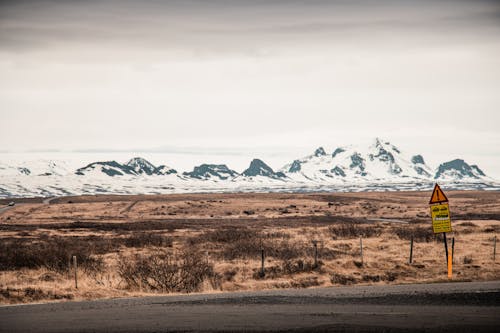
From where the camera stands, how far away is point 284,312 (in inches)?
673

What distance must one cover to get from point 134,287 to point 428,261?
13718mm

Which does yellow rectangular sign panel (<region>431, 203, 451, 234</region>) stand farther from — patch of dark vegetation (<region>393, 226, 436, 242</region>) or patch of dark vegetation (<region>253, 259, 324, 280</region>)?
patch of dark vegetation (<region>393, 226, 436, 242</region>)

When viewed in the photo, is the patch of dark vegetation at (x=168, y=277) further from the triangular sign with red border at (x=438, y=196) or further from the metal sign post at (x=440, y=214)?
→ the triangular sign with red border at (x=438, y=196)

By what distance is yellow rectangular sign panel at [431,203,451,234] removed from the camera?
24781mm

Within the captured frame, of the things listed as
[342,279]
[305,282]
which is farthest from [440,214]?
[305,282]

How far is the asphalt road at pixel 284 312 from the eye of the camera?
15.0 metres

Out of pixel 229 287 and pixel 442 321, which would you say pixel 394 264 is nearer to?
pixel 229 287

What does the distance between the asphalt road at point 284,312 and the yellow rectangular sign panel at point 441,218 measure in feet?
12.2

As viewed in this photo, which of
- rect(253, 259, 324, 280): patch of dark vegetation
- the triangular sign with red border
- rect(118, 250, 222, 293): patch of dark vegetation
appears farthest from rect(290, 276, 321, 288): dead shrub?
the triangular sign with red border

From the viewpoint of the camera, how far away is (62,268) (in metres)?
30.3

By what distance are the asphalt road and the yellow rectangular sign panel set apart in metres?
3.71

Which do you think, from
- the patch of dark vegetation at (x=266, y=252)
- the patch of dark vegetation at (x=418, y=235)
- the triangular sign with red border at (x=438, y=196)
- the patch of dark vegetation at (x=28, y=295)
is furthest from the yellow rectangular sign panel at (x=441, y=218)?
the patch of dark vegetation at (x=418, y=235)

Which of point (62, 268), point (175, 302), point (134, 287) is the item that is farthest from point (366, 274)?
point (62, 268)

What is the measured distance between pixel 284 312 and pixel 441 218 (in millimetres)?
10041
